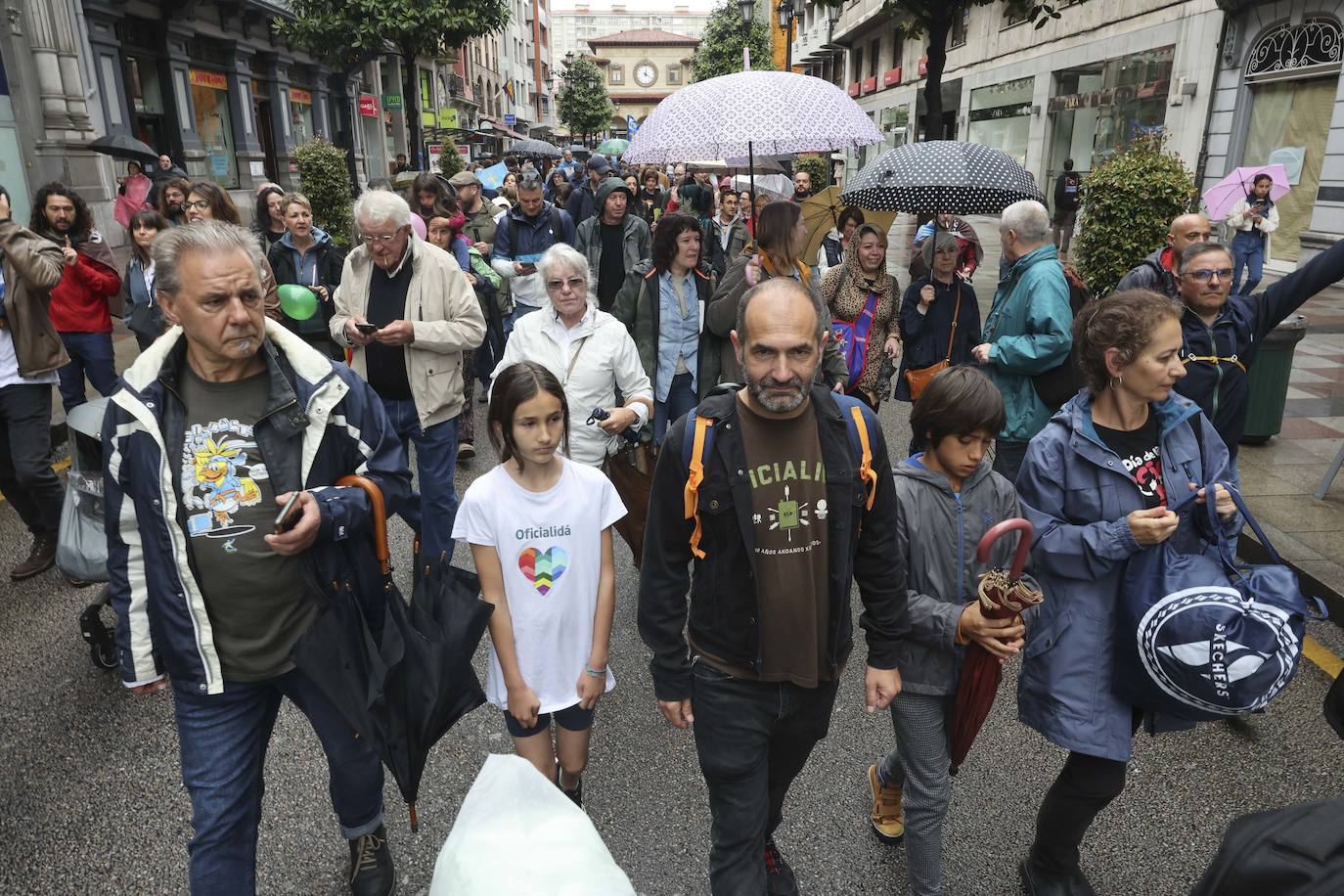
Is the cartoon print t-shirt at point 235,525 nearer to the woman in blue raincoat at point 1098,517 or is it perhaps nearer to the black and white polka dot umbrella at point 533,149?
the woman in blue raincoat at point 1098,517

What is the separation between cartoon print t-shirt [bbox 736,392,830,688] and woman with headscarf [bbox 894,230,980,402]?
338cm

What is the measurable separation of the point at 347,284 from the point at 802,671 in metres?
3.33

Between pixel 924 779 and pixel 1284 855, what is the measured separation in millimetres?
1604

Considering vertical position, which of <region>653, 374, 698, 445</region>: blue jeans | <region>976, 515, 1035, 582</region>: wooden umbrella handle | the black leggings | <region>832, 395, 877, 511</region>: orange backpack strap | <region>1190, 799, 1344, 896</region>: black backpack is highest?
<region>832, 395, 877, 511</region>: orange backpack strap

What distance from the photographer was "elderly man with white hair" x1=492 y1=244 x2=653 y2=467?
12.8 feet

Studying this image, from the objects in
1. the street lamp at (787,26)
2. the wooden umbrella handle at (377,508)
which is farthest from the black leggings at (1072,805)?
the street lamp at (787,26)

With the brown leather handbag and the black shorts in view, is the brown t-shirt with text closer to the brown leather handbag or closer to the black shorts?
the black shorts

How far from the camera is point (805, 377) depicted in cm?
205

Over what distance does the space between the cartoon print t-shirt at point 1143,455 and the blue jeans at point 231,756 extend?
2.34 m

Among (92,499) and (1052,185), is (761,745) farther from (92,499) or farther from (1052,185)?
(1052,185)

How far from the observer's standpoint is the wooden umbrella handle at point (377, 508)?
7.63 ft

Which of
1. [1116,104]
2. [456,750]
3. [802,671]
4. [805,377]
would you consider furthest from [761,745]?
[1116,104]

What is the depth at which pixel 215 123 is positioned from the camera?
21516 mm

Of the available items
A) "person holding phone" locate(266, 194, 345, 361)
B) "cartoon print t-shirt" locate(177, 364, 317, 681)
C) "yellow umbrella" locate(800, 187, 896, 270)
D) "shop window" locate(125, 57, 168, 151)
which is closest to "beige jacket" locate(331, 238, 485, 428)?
"person holding phone" locate(266, 194, 345, 361)
